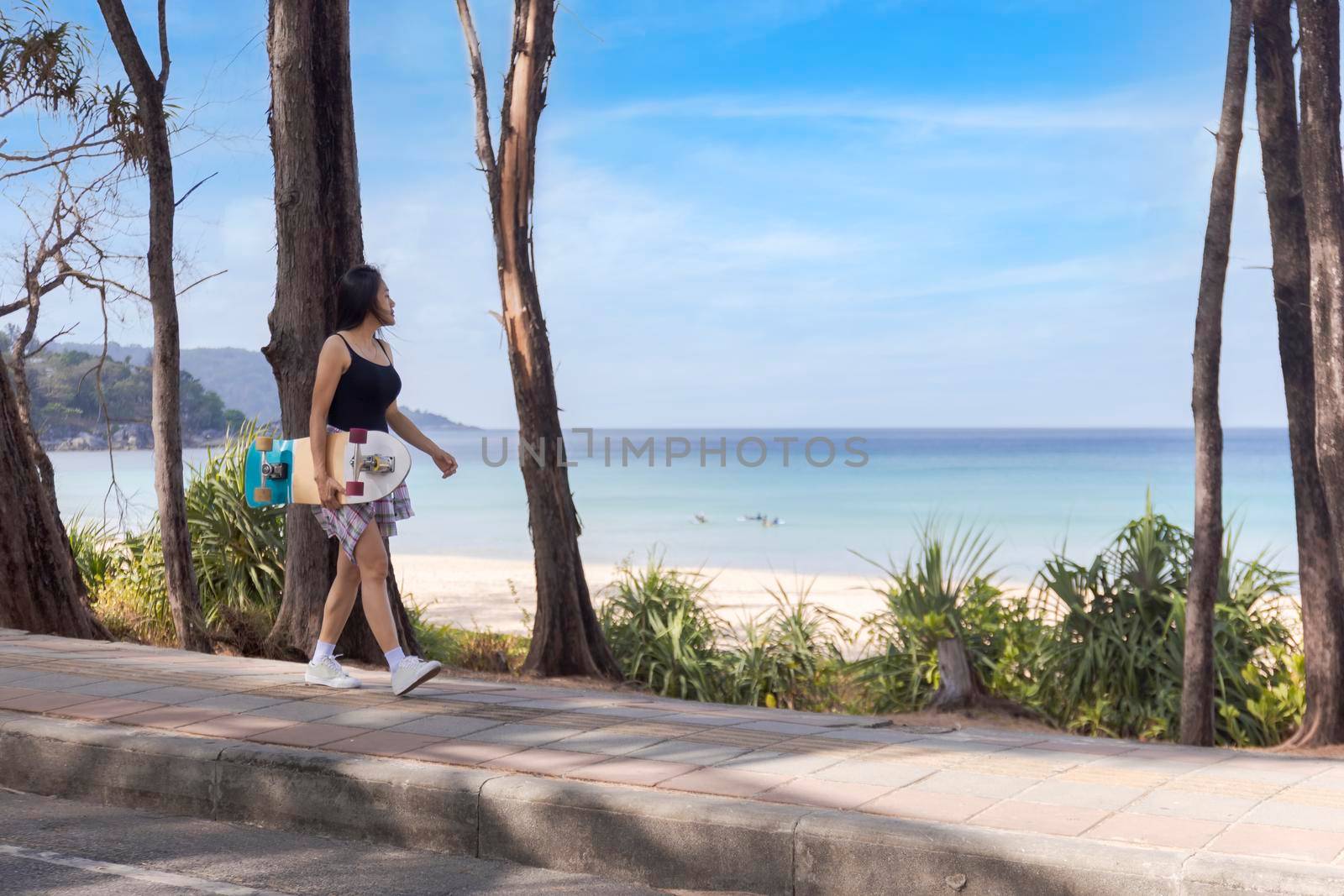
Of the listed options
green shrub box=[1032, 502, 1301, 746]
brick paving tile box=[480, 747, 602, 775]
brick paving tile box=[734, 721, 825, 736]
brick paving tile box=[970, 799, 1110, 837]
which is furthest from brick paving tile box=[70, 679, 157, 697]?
green shrub box=[1032, 502, 1301, 746]

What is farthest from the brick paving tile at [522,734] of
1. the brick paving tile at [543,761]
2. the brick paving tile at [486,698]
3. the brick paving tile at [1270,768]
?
the brick paving tile at [1270,768]

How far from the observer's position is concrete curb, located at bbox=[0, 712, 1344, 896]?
3303mm

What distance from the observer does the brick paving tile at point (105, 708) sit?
5.29m

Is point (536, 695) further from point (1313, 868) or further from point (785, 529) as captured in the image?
point (785, 529)

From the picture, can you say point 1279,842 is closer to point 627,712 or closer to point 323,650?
point 627,712

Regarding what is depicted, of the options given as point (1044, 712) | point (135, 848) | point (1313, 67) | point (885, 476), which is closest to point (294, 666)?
point (135, 848)

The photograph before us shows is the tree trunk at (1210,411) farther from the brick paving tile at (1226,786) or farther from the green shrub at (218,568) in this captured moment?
the green shrub at (218,568)

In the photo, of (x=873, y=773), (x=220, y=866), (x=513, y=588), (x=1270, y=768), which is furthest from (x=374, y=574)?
(x=513, y=588)

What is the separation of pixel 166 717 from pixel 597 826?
7.55 ft

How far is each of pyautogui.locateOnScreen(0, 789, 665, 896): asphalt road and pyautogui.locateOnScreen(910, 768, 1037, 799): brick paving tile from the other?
3.27ft

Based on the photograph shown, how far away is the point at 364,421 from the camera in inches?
225

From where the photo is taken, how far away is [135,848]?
4.15m

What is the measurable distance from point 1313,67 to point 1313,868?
632 centimetres

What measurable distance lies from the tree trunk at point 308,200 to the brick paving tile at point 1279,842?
6.20 metres
